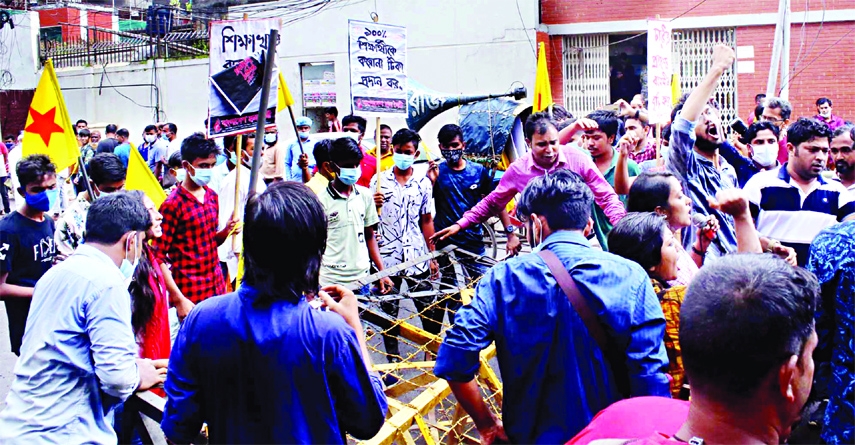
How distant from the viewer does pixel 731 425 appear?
1.57 m

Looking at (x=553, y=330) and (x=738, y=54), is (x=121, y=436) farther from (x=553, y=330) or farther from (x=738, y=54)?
(x=738, y=54)

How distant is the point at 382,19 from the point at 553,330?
1732cm

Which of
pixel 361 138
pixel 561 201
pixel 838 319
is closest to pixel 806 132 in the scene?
pixel 838 319

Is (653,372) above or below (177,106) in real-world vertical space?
below

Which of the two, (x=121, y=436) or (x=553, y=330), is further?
(x=121, y=436)

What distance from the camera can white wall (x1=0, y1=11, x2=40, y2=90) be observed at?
26.0 meters

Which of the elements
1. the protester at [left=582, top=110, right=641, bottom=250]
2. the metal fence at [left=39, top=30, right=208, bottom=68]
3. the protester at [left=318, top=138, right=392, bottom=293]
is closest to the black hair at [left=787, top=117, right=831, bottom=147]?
the protester at [left=582, top=110, right=641, bottom=250]

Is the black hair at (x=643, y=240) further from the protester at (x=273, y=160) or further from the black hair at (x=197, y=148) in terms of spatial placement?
the protester at (x=273, y=160)

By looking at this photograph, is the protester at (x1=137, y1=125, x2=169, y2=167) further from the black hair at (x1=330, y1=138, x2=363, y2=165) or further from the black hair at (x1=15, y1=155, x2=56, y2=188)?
the black hair at (x1=330, y1=138, x2=363, y2=165)

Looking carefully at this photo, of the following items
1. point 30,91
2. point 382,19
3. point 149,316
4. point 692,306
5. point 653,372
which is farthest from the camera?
point 30,91

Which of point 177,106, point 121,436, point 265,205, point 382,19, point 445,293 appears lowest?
point 121,436

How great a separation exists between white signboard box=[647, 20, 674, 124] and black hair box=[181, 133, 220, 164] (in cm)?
323

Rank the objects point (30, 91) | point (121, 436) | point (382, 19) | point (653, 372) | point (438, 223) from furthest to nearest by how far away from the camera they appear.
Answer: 1. point (30, 91)
2. point (382, 19)
3. point (438, 223)
4. point (121, 436)
5. point (653, 372)

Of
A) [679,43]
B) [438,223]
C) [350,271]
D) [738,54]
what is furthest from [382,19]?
[350,271]
